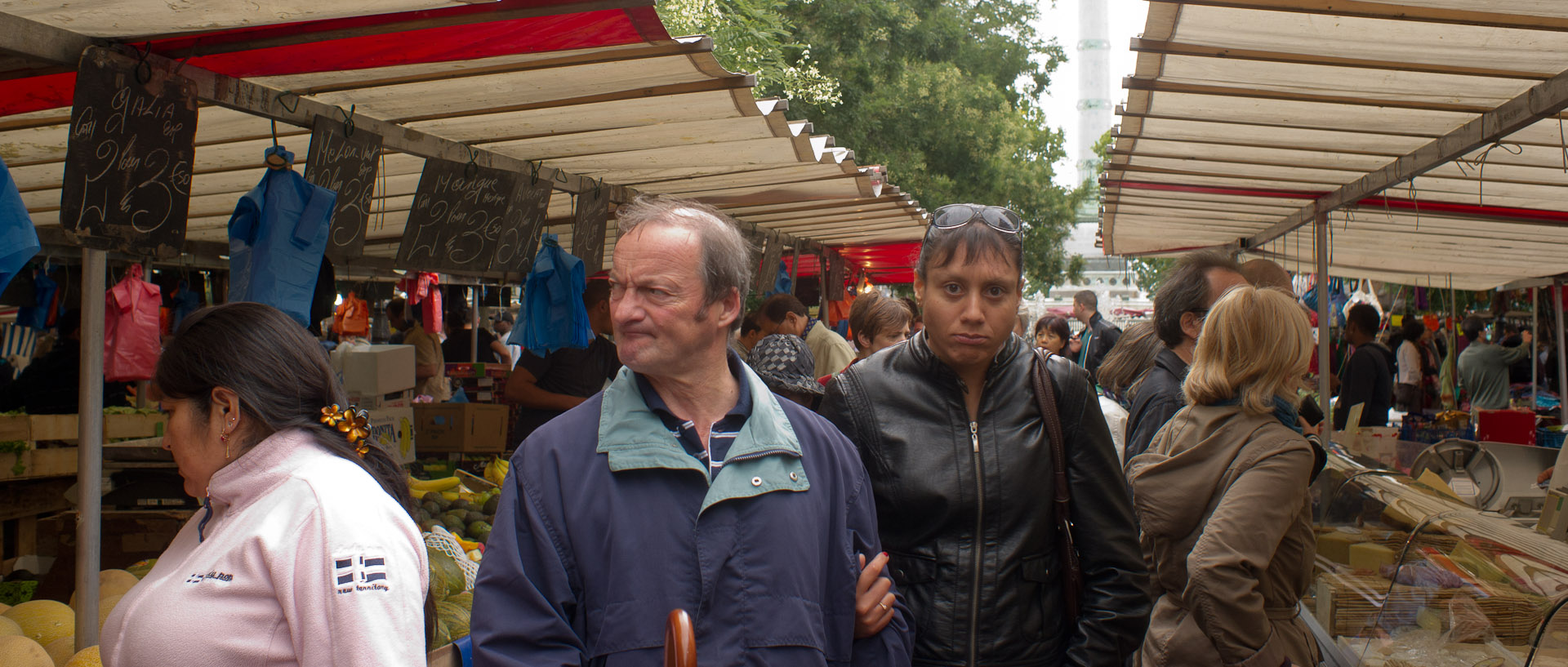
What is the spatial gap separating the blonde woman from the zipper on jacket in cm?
74

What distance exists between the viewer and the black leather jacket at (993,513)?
196 centimetres

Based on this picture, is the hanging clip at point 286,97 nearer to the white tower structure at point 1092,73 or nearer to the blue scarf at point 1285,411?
the blue scarf at point 1285,411

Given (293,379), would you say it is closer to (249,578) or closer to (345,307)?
(249,578)

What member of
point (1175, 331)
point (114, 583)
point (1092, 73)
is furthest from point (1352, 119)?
point (1092, 73)

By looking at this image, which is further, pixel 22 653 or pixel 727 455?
pixel 22 653

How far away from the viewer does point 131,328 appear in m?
5.37

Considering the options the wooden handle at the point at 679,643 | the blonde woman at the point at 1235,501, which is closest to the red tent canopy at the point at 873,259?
the blonde woman at the point at 1235,501

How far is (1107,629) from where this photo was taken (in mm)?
1998

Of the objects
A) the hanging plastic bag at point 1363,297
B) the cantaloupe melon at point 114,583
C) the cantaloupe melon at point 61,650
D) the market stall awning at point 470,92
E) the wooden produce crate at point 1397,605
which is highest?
the market stall awning at point 470,92

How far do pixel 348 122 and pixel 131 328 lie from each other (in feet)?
7.47

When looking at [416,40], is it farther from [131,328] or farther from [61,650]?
[131,328]

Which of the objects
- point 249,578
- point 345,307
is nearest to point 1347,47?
point 249,578

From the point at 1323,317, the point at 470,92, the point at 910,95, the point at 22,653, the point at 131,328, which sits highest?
the point at 910,95

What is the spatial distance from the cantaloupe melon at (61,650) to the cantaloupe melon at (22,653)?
17cm
